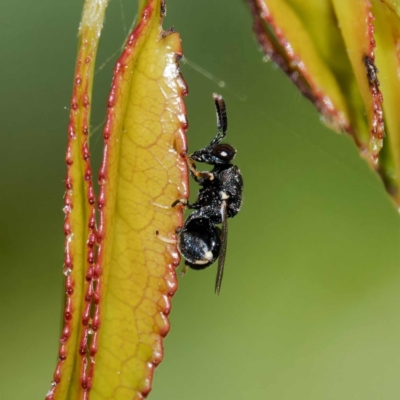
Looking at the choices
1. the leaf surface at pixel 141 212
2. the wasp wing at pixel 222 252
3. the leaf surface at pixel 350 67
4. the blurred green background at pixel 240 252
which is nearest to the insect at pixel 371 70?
the leaf surface at pixel 350 67

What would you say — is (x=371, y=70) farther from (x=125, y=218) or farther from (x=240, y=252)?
(x=240, y=252)

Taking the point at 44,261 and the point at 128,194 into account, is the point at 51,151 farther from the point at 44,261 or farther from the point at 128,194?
the point at 128,194

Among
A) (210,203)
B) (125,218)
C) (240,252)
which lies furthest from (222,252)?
(240,252)

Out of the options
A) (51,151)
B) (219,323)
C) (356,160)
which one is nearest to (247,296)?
(219,323)

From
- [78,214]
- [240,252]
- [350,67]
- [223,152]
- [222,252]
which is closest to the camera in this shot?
[78,214]

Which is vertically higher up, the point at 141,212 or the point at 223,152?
the point at 223,152

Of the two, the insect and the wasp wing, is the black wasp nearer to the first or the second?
the wasp wing

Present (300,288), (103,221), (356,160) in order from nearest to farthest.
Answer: (103,221)
(356,160)
(300,288)
